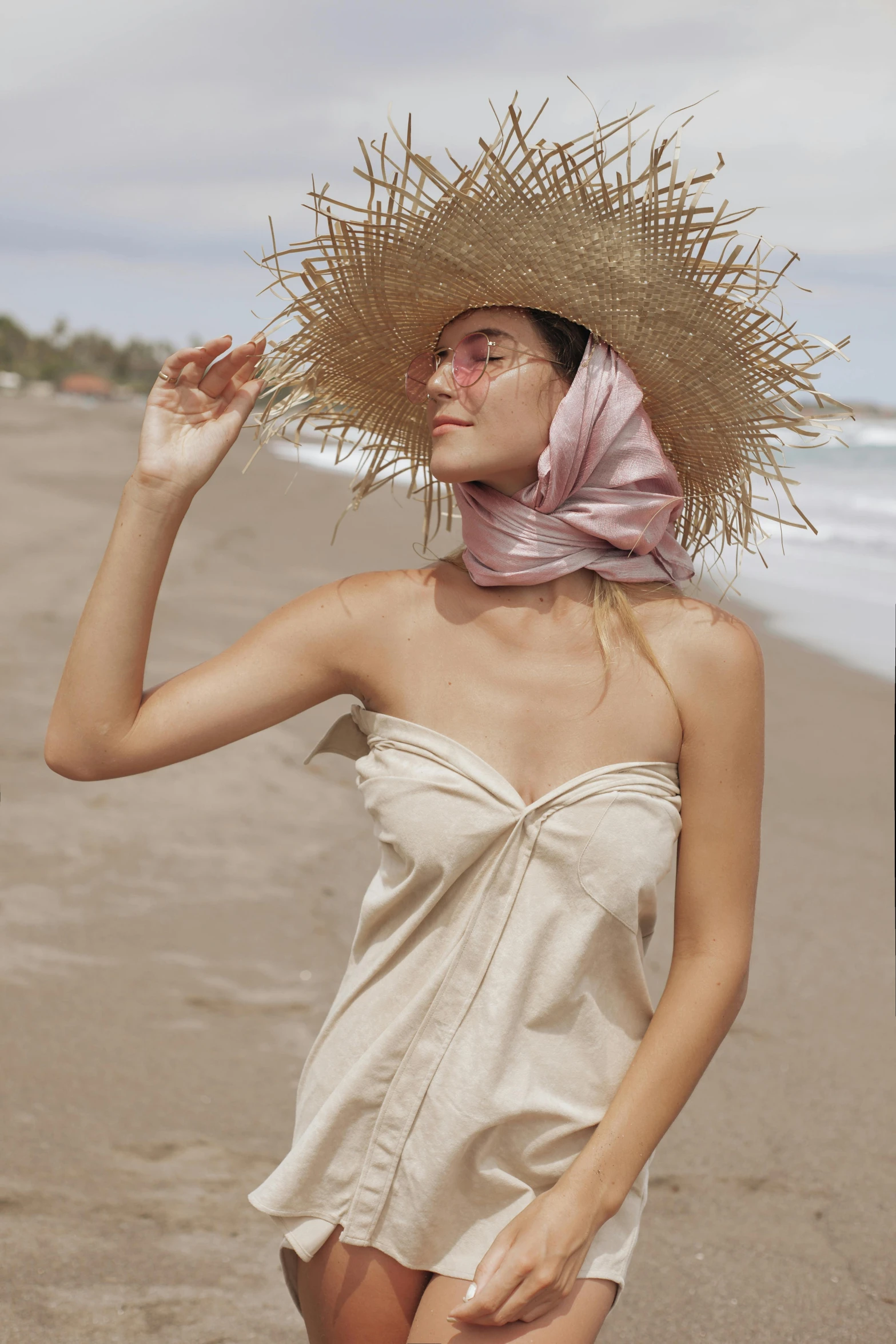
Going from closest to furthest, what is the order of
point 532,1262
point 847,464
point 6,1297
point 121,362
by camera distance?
point 532,1262
point 6,1297
point 847,464
point 121,362

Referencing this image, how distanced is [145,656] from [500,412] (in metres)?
0.63

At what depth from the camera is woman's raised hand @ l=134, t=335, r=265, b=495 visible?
1.99 metres

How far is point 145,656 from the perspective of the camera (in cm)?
190

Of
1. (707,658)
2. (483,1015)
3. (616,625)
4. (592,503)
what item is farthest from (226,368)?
(483,1015)

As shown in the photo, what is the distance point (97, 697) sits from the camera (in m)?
1.92

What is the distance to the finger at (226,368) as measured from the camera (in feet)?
6.79

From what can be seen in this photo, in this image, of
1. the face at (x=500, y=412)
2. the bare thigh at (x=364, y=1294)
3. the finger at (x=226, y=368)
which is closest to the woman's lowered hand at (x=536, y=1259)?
the bare thigh at (x=364, y=1294)

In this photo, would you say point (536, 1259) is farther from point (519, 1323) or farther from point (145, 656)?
point (145, 656)

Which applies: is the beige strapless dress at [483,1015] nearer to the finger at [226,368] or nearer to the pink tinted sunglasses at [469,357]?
the pink tinted sunglasses at [469,357]

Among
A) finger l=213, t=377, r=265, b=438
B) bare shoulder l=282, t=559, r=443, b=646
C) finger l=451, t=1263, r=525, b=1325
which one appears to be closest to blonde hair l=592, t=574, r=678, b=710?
bare shoulder l=282, t=559, r=443, b=646

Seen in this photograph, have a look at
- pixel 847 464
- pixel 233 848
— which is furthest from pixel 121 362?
pixel 233 848

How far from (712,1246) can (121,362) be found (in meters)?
128

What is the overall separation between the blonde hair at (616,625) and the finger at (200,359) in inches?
27.3

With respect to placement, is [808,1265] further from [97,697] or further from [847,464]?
[847,464]
